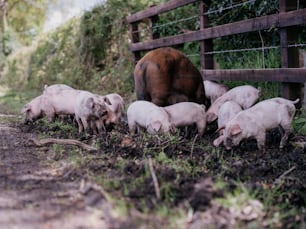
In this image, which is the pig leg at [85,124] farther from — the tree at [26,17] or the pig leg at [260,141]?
the tree at [26,17]

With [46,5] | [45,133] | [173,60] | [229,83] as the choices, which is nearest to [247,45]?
[229,83]

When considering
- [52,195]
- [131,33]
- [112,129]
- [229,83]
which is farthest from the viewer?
[131,33]

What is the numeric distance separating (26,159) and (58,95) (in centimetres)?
266

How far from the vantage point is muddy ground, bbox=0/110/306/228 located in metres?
2.68

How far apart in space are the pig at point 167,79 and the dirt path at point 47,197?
6.09 ft

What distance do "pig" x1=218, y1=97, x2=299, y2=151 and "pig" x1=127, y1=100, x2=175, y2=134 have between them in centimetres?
66

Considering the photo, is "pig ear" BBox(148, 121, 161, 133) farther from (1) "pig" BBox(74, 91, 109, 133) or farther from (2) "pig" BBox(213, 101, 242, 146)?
(1) "pig" BBox(74, 91, 109, 133)

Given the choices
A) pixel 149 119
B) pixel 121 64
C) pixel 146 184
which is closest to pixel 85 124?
pixel 149 119

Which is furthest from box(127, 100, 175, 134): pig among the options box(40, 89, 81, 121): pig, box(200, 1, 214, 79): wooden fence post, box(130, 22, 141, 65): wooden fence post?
box(130, 22, 141, 65): wooden fence post

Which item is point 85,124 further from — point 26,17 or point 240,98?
point 26,17

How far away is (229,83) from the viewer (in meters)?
7.79

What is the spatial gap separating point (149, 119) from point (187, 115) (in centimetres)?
50

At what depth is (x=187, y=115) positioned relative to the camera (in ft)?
18.1

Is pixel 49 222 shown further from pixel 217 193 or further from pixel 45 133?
pixel 45 133
